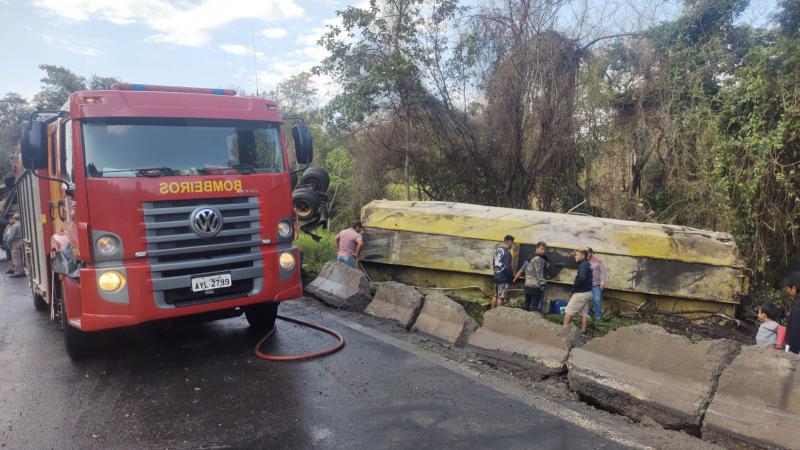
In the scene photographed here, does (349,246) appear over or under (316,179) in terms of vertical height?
under

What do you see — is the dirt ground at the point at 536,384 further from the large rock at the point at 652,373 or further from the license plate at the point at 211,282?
the license plate at the point at 211,282

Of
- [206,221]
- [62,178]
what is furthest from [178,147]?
[62,178]

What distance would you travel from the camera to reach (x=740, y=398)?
3.80m

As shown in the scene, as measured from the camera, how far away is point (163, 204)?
4922 millimetres

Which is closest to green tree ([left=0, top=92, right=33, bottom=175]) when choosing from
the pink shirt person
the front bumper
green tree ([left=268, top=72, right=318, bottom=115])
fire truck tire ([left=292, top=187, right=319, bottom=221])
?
green tree ([left=268, top=72, right=318, bottom=115])

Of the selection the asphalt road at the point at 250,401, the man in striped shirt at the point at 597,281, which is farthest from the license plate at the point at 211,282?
the man in striped shirt at the point at 597,281

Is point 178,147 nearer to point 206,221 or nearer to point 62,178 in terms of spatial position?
point 206,221

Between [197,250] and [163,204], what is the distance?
544 mm

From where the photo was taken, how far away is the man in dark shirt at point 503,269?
8000 mm

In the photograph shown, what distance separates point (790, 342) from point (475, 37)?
988cm

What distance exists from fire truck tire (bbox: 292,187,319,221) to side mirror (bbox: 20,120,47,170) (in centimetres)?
591

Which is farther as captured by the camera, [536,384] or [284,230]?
[284,230]

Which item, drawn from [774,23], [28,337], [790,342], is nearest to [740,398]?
[790,342]

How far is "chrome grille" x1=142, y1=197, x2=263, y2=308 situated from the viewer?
4.91m
